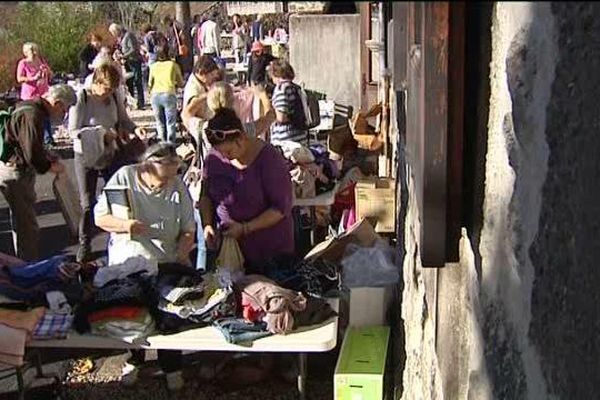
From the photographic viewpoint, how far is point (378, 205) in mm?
6039

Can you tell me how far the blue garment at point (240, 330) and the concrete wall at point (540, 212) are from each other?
7.42 feet

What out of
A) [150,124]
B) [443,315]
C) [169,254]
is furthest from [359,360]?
[150,124]

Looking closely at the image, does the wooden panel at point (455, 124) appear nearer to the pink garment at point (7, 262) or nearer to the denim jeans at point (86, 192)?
the pink garment at point (7, 262)

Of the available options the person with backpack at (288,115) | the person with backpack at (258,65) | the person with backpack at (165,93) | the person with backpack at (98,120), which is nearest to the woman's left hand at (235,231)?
the person with backpack at (98,120)

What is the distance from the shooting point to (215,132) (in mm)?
4555

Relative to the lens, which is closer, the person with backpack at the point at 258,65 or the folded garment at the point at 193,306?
the folded garment at the point at 193,306

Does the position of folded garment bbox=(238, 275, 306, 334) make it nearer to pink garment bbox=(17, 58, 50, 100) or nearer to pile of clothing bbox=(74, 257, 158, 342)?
pile of clothing bbox=(74, 257, 158, 342)

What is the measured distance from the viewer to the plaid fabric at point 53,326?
4.28 m

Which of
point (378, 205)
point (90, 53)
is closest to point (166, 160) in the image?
point (378, 205)

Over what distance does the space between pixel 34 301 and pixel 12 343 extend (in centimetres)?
28

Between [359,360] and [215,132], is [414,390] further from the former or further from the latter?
[215,132]

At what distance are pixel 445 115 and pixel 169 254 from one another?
3.18 metres

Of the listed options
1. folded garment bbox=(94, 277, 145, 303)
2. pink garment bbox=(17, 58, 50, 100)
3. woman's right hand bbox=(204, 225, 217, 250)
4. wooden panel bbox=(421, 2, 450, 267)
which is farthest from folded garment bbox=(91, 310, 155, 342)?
pink garment bbox=(17, 58, 50, 100)

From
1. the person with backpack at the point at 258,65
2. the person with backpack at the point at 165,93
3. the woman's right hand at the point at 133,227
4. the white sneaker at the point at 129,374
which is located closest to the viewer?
the woman's right hand at the point at 133,227
